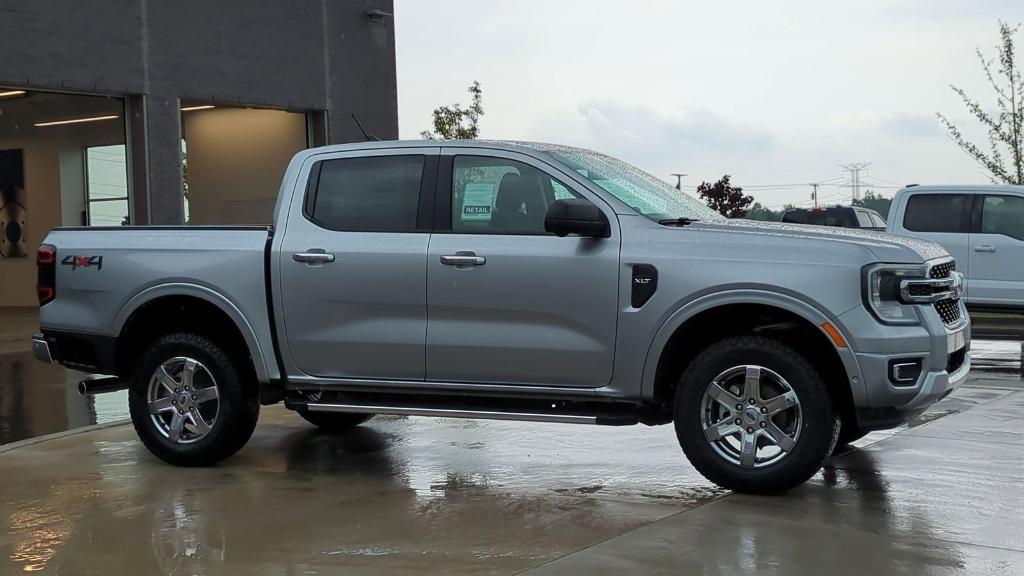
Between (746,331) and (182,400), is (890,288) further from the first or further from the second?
(182,400)

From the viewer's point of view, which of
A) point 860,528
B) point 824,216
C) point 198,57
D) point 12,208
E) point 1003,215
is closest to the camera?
point 860,528

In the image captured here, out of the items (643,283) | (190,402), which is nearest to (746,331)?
(643,283)

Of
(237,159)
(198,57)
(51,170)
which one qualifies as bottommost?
(51,170)

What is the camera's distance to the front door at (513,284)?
6867 mm

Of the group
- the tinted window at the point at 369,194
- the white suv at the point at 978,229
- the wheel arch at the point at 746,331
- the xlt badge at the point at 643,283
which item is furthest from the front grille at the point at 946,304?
the white suv at the point at 978,229

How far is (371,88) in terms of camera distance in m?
24.0

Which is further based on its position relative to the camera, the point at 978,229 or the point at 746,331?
the point at 978,229

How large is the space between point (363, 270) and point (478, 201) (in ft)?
2.64

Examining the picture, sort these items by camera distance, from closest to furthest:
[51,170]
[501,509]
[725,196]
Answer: [501,509]
[51,170]
[725,196]

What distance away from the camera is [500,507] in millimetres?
6535

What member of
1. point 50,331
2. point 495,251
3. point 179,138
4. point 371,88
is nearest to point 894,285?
point 495,251

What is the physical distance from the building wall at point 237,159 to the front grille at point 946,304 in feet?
58.5

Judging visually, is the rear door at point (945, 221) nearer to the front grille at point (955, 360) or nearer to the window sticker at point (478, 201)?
the front grille at point (955, 360)

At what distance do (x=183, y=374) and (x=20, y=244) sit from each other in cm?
2121
